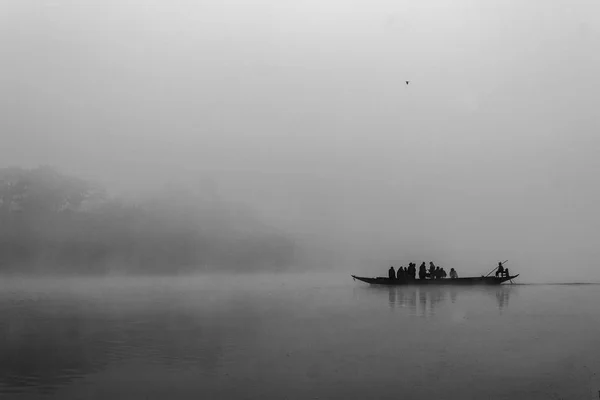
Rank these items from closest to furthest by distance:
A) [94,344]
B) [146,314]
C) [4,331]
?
[94,344], [4,331], [146,314]

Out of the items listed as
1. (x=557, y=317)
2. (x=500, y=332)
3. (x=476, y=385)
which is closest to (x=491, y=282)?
(x=557, y=317)

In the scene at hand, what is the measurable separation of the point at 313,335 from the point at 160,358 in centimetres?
1079

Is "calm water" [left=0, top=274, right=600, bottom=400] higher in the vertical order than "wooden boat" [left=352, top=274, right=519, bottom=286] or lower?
lower

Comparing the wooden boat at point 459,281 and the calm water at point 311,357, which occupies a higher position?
the wooden boat at point 459,281

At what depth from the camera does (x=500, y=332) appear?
32.6 m

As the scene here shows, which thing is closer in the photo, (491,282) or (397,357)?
(397,357)

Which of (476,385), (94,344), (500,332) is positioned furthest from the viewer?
(500,332)

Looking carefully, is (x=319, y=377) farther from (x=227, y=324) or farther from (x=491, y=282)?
(x=491, y=282)

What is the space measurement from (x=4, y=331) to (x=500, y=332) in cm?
3380

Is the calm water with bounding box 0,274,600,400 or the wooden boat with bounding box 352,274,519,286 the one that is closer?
the calm water with bounding box 0,274,600,400

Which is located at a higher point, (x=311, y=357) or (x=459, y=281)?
(x=459, y=281)

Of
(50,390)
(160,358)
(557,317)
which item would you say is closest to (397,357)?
(160,358)

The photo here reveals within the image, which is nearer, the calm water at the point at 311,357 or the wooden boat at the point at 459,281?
the calm water at the point at 311,357

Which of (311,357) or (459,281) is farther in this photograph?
(459,281)
